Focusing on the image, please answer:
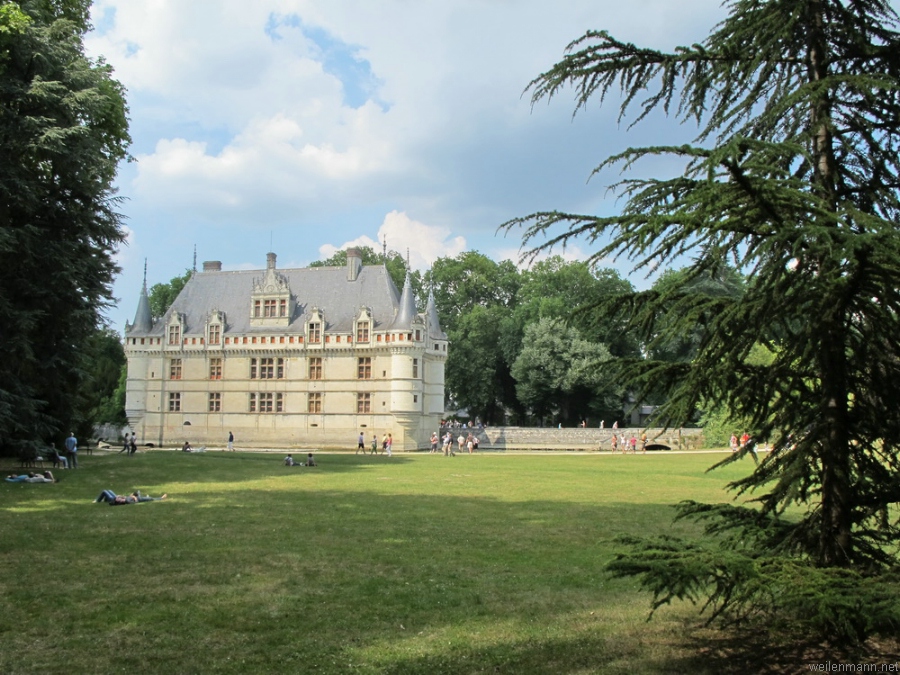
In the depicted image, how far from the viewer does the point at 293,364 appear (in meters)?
48.8

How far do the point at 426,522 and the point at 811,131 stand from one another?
946cm

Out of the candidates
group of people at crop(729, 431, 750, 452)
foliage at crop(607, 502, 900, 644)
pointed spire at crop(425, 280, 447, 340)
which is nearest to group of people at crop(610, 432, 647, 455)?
group of people at crop(729, 431, 750, 452)

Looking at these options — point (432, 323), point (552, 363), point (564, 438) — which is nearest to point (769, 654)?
point (432, 323)

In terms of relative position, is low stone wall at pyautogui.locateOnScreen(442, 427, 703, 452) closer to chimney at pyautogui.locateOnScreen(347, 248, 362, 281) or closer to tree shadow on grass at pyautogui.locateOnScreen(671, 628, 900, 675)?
chimney at pyautogui.locateOnScreen(347, 248, 362, 281)

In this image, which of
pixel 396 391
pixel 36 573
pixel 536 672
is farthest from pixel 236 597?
pixel 396 391

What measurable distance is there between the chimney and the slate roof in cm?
31

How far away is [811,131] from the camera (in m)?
5.29

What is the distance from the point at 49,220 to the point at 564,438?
3529 centimetres

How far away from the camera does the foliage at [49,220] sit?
20.2 m

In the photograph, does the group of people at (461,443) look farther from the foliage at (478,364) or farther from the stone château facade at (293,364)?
the foliage at (478,364)

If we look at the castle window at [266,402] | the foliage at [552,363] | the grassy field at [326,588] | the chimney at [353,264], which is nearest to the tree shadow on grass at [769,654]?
the grassy field at [326,588]

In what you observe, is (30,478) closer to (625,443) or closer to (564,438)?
(625,443)

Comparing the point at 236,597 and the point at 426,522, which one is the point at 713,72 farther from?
the point at 426,522

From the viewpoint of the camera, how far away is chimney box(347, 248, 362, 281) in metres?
50.4
